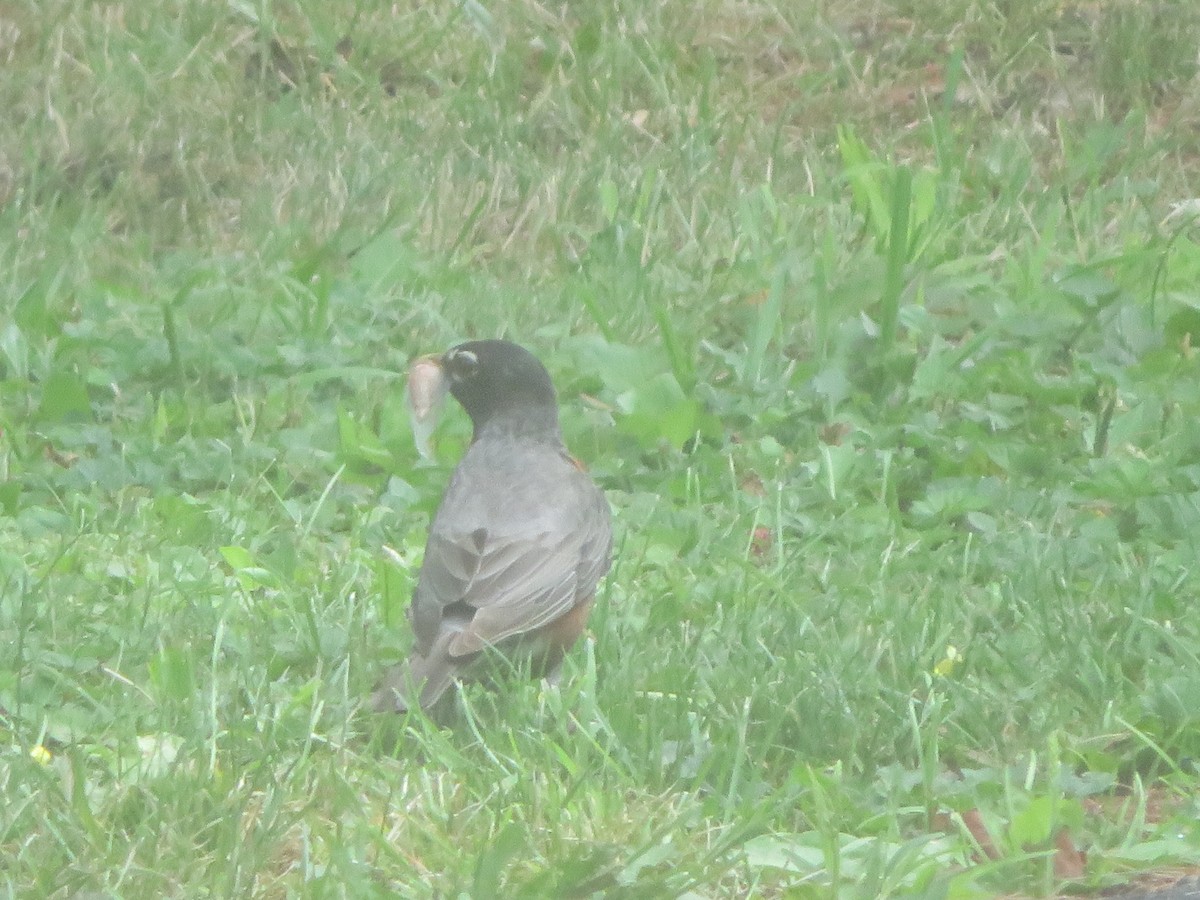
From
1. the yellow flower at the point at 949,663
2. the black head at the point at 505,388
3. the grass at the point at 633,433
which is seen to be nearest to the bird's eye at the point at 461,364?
the black head at the point at 505,388

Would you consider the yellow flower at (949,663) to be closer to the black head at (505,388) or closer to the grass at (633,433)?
the grass at (633,433)

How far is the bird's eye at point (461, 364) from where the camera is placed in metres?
5.14

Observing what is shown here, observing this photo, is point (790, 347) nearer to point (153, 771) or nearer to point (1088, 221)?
point (1088, 221)

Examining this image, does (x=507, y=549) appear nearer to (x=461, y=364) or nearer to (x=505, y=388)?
(x=505, y=388)

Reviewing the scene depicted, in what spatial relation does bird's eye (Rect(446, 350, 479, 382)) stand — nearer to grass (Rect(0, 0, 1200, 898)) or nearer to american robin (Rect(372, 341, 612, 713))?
american robin (Rect(372, 341, 612, 713))

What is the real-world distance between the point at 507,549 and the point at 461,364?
2.74 ft

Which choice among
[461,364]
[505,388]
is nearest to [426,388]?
[461,364]

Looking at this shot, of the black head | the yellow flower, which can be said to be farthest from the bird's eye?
the yellow flower

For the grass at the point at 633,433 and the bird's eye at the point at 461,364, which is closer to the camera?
the grass at the point at 633,433

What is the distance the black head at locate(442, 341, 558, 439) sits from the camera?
507 cm

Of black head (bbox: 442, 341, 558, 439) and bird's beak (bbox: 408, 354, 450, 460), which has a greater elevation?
black head (bbox: 442, 341, 558, 439)

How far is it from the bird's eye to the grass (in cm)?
45

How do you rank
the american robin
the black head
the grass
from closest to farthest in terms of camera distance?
the grass < the american robin < the black head

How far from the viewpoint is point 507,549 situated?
4473 millimetres
